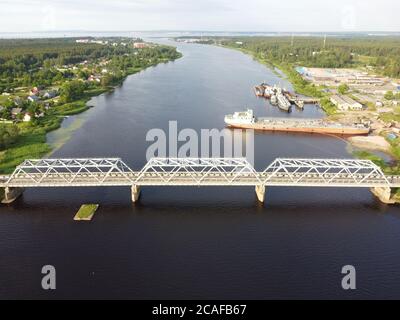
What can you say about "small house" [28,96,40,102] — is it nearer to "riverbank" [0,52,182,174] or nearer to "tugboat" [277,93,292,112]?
"riverbank" [0,52,182,174]

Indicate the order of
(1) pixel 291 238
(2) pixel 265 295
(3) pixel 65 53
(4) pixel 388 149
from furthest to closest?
(3) pixel 65 53 → (4) pixel 388 149 → (1) pixel 291 238 → (2) pixel 265 295

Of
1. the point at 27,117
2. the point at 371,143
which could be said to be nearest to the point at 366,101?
the point at 371,143

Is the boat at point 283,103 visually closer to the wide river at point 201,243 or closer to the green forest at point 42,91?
the wide river at point 201,243

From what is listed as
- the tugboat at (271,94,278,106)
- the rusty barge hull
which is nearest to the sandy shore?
the rusty barge hull

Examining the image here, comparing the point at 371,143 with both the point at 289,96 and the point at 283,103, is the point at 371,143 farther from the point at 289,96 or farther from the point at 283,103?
the point at 289,96
